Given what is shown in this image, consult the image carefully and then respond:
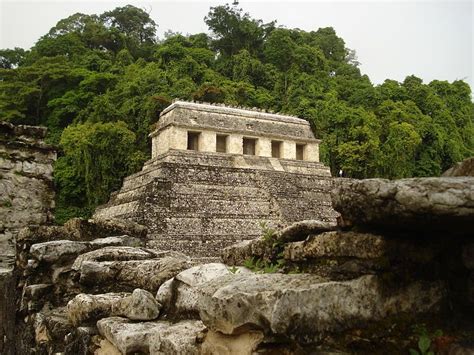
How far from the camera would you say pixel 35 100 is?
30.1 metres

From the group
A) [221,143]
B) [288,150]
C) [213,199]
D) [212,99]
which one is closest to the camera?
[213,199]

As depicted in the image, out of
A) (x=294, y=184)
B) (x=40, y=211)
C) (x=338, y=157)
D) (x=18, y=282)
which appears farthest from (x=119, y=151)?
(x=18, y=282)

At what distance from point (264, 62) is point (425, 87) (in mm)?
12792

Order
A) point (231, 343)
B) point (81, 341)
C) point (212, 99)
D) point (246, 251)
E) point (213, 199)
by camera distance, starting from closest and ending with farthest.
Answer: point (231, 343) → point (81, 341) → point (246, 251) → point (213, 199) → point (212, 99)

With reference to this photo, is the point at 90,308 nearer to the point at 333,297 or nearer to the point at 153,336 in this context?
the point at 153,336

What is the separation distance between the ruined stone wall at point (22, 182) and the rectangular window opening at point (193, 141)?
51.5ft

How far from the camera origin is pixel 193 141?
2134 centimetres

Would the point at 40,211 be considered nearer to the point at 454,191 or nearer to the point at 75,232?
the point at 75,232

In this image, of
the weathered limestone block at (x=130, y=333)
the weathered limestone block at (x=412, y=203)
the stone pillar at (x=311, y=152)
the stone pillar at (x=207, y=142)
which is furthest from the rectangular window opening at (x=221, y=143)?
the weathered limestone block at (x=412, y=203)

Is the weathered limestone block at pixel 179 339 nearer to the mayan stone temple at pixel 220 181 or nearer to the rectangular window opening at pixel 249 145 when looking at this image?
the mayan stone temple at pixel 220 181

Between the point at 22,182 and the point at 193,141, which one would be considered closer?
the point at 22,182

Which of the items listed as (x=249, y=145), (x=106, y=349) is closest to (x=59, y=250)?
(x=106, y=349)

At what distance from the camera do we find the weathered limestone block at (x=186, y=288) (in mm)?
2188

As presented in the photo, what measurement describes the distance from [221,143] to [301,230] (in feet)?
64.7
